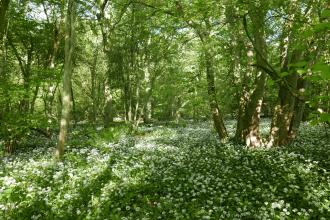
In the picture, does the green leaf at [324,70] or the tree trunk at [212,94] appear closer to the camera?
the green leaf at [324,70]

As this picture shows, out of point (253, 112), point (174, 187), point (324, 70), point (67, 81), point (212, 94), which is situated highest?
point (67, 81)

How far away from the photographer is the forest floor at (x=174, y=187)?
7398 mm

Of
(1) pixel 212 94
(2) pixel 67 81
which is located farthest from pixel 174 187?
(1) pixel 212 94

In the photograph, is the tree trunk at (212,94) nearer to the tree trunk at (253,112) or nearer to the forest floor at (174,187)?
the tree trunk at (253,112)

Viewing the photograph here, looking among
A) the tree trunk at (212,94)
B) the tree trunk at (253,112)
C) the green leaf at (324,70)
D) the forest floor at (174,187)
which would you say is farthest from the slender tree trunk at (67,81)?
the green leaf at (324,70)

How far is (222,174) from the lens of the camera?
33.8 ft

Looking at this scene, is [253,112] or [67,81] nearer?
[67,81]

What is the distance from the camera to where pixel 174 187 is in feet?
29.7

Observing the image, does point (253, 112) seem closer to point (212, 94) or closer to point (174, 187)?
point (212, 94)

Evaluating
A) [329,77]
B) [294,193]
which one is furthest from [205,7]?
[329,77]

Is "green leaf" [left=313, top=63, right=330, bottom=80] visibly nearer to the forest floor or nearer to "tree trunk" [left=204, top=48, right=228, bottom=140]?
the forest floor

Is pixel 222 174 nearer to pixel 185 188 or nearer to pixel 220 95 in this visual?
pixel 185 188

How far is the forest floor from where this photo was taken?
7398mm

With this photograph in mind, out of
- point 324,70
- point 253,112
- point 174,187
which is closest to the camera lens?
point 324,70
